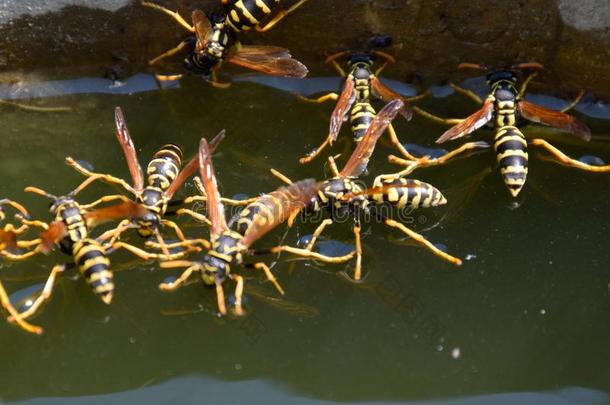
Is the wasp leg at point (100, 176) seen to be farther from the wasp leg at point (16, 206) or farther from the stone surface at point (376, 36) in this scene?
the stone surface at point (376, 36)

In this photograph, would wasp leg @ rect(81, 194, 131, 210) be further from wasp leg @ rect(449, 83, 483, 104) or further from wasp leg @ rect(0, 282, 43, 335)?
wasp leg @ rect(449, 83, 483, 104)

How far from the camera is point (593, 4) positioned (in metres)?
3.97

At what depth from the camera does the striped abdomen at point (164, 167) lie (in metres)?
4.04

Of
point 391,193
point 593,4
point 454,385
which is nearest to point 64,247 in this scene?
point 391,193

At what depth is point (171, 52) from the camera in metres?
4.48

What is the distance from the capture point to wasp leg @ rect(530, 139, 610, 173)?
4070 mm

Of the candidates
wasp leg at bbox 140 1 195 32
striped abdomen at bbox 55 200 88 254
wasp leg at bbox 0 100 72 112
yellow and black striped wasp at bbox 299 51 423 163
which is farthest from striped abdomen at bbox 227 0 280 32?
striped abdomen at bbox 55 200 88 254

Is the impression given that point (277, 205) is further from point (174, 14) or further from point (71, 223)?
point (174, 14)

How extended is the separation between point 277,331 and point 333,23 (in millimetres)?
1650

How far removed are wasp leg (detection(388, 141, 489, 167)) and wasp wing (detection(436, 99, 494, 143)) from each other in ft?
0.27

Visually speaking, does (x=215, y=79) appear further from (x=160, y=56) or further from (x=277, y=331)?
(x=277, y=331)

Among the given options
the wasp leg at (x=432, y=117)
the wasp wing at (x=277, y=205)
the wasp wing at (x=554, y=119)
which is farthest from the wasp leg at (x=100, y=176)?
the wasp wing at (x=554, y=119)

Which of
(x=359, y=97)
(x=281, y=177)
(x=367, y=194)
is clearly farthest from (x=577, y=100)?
(x=281, y=177)

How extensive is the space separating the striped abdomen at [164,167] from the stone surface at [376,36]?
66 cm
